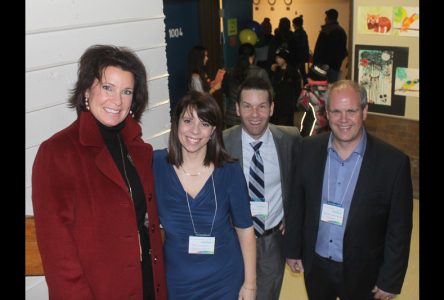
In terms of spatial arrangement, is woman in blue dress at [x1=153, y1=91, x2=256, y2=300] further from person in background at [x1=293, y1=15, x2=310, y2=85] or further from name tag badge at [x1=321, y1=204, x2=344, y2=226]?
person in background at [x1=293, y1=15, x2=310, y2=85]

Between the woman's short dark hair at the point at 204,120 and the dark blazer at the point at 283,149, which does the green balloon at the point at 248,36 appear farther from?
the woman's short dark hair at the point at 204,120

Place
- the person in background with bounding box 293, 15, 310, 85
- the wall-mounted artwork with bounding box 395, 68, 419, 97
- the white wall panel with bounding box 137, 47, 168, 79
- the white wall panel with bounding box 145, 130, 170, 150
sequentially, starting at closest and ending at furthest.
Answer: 1. the white wall panel with bounding box 137, 47, 168, 79
2. the white wall panel with bounding box 145, 130, 170, 150
3. the wall-mounted artwork with bounding box 395, 68, 419, 97
4. the person in background with bounding box 293, 15, 310, 85

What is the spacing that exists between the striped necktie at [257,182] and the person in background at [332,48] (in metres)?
6.44

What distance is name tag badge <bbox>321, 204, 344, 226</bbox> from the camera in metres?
Result: 2.53

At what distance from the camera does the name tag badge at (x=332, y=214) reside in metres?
2.53

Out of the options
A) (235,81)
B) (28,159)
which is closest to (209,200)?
(28,159)

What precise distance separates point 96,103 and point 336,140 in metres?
1.30

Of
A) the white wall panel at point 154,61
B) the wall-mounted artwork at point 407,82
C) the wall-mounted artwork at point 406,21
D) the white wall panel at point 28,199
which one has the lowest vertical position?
the white wall panel at point 28,199

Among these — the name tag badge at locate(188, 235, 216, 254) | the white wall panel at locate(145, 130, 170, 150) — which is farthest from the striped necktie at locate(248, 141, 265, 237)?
the white wall panel at locate(145, 130, 170, 150)

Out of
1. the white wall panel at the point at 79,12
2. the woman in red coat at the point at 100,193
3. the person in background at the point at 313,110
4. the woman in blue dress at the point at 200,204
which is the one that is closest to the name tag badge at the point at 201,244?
the woman in blue dress at the point at 200,204

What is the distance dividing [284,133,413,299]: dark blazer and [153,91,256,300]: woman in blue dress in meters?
0.43

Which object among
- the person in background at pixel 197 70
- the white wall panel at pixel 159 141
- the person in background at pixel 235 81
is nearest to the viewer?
the white wall panel at pixel 159 141
